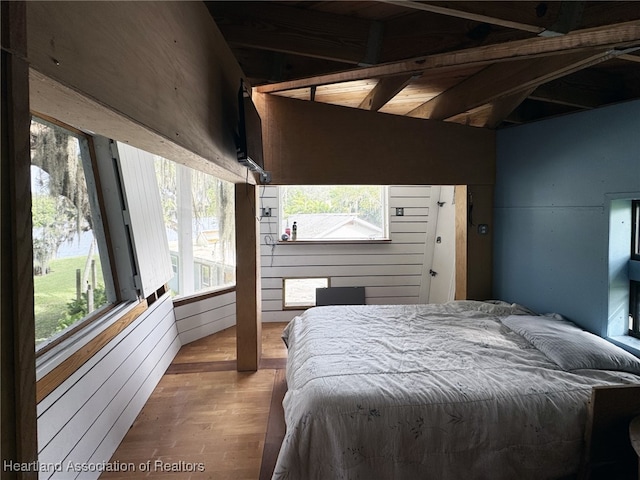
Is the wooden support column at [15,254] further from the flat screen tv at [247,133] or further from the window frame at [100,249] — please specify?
the window frame at [100,249]

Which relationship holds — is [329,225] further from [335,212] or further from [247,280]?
[247,280]

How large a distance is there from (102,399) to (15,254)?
6.48 feet

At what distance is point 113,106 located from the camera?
925 mm

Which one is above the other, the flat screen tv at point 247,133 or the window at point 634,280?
the flat screen tv at point 247,133

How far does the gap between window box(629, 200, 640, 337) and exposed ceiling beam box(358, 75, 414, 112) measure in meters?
1.83

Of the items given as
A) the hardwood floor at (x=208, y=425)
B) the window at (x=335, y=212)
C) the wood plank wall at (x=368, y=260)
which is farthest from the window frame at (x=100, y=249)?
the window at (x=335, y=212)

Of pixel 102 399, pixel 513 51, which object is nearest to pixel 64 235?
pixel 102 399

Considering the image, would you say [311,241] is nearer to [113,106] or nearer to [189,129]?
[189,129]

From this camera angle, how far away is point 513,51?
1854mm

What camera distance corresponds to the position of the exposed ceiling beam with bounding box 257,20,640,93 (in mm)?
1560

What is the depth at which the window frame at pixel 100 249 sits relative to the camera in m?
1.97

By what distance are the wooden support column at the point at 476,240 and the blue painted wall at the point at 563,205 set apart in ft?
0.25

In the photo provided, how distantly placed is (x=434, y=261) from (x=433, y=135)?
210 centimetres

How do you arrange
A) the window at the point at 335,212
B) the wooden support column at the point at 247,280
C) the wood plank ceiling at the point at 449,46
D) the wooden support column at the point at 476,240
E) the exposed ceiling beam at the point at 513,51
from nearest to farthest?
1. the wood plank ceiling at the point at 449,46
2. the exposed ceiling beam at the point at 513,51
3. the wooden support column at the point at 247,280
4. the wooden support column at the point at 476,240
5. the window at the point at 335,212
